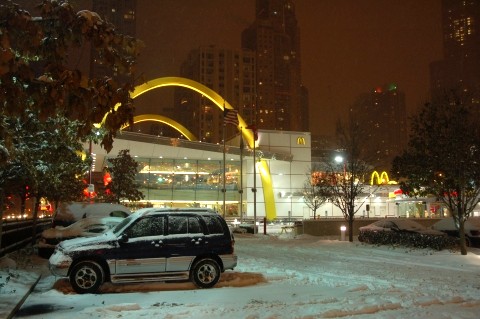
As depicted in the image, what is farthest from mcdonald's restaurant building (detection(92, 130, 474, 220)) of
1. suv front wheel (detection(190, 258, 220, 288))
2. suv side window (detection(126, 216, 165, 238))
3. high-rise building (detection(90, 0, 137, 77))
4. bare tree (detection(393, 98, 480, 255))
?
high-rise building (detection(90, 0, 137, 77))

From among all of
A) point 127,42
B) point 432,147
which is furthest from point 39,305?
point 432,147

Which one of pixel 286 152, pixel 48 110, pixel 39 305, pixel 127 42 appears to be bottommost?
pixel 39 305

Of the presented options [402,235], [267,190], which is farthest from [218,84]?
[402,235]

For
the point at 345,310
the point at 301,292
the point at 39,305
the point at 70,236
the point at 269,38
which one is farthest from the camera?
the point at 269,38

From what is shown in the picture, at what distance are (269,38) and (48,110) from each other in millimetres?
185737

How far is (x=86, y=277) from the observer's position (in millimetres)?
10992

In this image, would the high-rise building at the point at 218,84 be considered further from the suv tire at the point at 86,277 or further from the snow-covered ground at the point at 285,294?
the suv tire at the point at 86,277

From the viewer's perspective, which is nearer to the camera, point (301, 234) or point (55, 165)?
point (55, 165)

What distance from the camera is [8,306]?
30.2 ft

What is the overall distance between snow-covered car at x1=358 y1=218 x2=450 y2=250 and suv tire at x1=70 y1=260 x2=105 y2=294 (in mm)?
15177

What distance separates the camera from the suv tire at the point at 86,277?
10.9 m

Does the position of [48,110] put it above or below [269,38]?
below

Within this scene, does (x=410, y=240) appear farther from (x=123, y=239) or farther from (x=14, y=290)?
(x=14, y=290)

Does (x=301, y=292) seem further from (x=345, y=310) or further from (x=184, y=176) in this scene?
(x=184, y=176)
